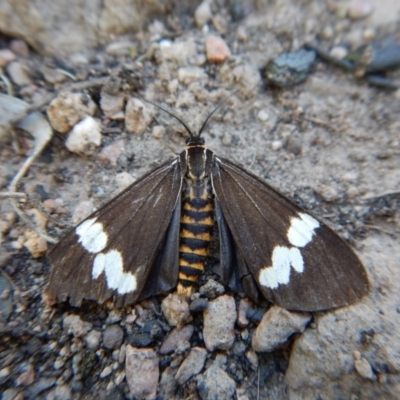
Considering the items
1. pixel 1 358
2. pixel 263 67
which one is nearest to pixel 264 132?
pixel 263 67

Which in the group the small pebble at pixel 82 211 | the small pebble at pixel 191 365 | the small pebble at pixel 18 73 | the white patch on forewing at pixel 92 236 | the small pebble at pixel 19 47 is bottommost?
the small pebble at pixel 191 365

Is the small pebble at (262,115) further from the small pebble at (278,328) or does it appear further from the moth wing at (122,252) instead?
the small pebble at (278,328)

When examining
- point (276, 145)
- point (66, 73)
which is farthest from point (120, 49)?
point (276, 145)

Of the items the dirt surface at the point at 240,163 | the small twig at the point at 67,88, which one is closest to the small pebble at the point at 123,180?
the dirt surface at the point at 240,163

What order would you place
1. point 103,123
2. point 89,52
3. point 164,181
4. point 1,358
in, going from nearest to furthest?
point 1,358 < point 164,181 < point 103,123 < point 89,52

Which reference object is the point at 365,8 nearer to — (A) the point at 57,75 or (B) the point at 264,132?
(B) the point at 264,132

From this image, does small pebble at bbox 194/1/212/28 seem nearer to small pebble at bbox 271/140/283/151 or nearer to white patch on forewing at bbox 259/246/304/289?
small pebble at bbox 271/140/283/151

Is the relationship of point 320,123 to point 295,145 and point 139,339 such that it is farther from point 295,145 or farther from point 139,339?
point 139,339
